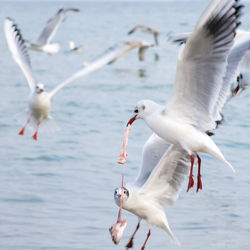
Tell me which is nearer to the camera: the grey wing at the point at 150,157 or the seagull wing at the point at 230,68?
the seagull wing at the point at 230,68

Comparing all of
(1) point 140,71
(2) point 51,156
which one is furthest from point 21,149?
(1) point 140,71

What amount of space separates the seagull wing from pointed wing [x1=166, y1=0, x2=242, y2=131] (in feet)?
0.69

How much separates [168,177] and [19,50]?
4.44 metres

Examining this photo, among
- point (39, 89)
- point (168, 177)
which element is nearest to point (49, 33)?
point (39, 89)

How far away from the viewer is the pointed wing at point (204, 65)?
4887 mm

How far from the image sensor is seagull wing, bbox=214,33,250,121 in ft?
18.5

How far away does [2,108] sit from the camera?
43.4 feet

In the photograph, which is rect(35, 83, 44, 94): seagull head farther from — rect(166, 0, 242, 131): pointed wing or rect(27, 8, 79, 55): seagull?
rect(27, 8, 79, 55): seagull

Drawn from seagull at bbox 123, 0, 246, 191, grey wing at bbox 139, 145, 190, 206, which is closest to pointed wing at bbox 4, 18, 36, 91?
grey wing at bbox 139, 145, 190, 206

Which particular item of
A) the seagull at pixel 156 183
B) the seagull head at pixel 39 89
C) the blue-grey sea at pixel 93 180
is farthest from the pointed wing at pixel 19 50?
the seagull at pixel 156 183

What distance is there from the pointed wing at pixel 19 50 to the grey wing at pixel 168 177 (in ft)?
13.4

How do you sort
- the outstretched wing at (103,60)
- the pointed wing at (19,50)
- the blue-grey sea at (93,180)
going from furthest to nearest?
the pointed wing at (19,50), the outstretched wing at (103,60), the blue-grey sea at (93,180)

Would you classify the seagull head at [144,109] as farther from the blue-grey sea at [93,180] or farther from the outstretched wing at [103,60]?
the outstretched wing at [103,60]

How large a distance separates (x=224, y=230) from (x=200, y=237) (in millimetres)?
319
